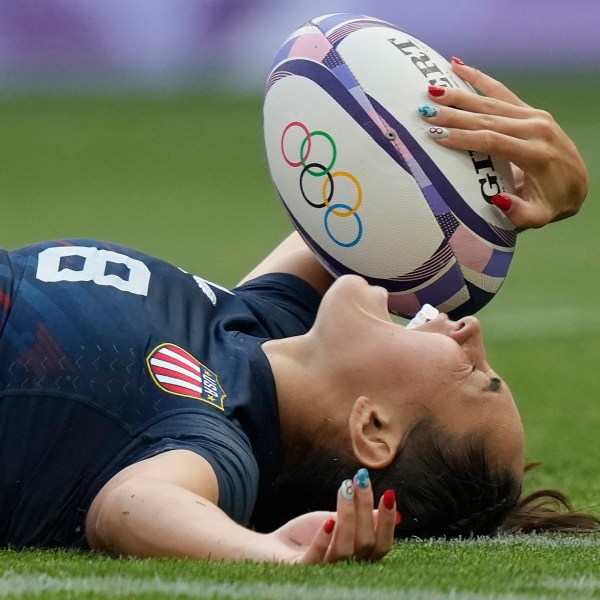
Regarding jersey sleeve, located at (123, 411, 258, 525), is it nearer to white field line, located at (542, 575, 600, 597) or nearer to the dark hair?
the dark hair

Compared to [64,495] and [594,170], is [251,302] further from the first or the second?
[594,170]

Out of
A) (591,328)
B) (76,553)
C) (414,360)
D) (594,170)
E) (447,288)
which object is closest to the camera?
(76,553)

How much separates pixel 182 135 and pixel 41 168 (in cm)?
251

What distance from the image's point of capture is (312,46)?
4355mm

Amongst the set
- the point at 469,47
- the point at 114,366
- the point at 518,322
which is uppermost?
the point at 469,47

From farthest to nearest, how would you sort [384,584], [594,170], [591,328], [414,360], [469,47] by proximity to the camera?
[469,47] → [594,170] → [591,328] → [414,360] → [384,584]

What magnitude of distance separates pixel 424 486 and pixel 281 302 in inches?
41.2

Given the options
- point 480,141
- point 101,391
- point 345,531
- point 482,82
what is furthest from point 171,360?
point 482,82

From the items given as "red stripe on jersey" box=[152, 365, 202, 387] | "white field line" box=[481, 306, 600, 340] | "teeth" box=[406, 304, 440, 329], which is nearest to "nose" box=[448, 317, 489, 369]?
"teeth" box=[406, 304, 440, 329]

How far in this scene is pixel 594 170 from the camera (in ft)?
54.0

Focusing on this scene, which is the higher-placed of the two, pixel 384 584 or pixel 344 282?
pixel 344 282

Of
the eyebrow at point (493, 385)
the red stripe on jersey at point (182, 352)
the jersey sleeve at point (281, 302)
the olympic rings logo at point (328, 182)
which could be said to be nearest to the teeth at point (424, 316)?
the eyebrow at point (493, 385)

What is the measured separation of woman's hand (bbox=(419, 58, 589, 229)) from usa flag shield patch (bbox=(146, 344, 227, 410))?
3.59ft

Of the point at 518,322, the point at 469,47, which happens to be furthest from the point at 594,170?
the point at 518,322
